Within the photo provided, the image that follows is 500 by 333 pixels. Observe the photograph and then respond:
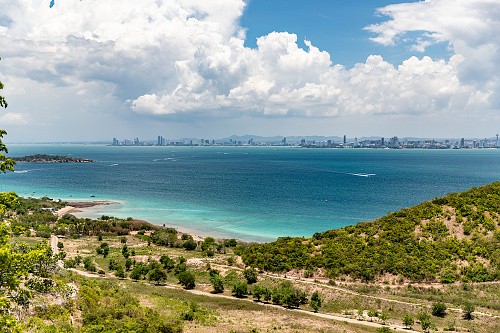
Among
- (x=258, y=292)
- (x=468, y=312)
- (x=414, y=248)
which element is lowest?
(x=258, y=292)

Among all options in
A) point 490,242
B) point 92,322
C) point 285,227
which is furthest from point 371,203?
point 92,322

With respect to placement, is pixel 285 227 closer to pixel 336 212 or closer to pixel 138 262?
pixel 336 212

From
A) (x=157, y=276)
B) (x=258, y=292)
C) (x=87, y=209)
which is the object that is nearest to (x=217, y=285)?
(x=258, y=292)

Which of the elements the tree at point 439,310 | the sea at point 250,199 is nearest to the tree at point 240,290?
the tree at point 439,310

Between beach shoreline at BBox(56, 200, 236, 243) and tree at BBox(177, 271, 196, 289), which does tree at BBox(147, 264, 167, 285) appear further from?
beach shoreline at BBox(56, 200, 236, 243)

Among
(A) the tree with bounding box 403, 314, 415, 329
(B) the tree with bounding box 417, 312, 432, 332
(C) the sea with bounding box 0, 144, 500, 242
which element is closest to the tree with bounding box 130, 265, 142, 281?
(A) the tree with bounding box 403, 314, 415, 329

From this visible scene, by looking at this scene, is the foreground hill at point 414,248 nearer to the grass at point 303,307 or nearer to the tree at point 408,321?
the grass at point 303,307

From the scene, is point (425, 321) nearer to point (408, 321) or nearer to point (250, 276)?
point (408, 321)

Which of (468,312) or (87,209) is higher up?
(468,312)

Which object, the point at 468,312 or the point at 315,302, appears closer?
the point at 468,312
